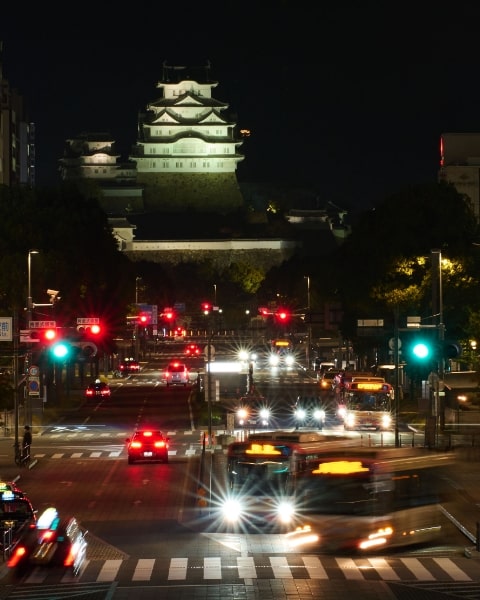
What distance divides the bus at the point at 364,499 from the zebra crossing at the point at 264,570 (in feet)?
1.32

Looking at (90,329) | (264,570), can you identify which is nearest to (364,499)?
(264,570)

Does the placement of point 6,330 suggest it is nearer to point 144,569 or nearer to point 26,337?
point 26,337

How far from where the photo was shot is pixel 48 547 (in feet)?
71.0

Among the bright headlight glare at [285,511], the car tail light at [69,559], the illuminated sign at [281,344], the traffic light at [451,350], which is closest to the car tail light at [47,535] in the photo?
the car tail light at [69,559]

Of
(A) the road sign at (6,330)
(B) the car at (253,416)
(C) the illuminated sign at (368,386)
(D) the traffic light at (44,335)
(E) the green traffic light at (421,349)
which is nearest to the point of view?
(E) the green traffic light at (421,349)

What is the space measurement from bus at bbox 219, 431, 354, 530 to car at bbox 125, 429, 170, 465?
12.9 meters

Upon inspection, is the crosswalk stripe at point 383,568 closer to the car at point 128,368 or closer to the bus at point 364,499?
the bus at point 364,499

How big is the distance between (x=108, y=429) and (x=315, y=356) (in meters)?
60.9

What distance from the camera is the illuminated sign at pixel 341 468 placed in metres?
23.5

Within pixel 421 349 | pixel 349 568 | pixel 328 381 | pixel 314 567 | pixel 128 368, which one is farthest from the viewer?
pixel 128 368

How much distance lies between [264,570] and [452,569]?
10.6 ft

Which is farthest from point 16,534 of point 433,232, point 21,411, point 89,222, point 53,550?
point 89,222

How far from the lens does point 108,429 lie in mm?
60469

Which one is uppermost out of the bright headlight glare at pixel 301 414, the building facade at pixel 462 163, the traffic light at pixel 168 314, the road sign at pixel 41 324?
the building facade at pixel 462 163
